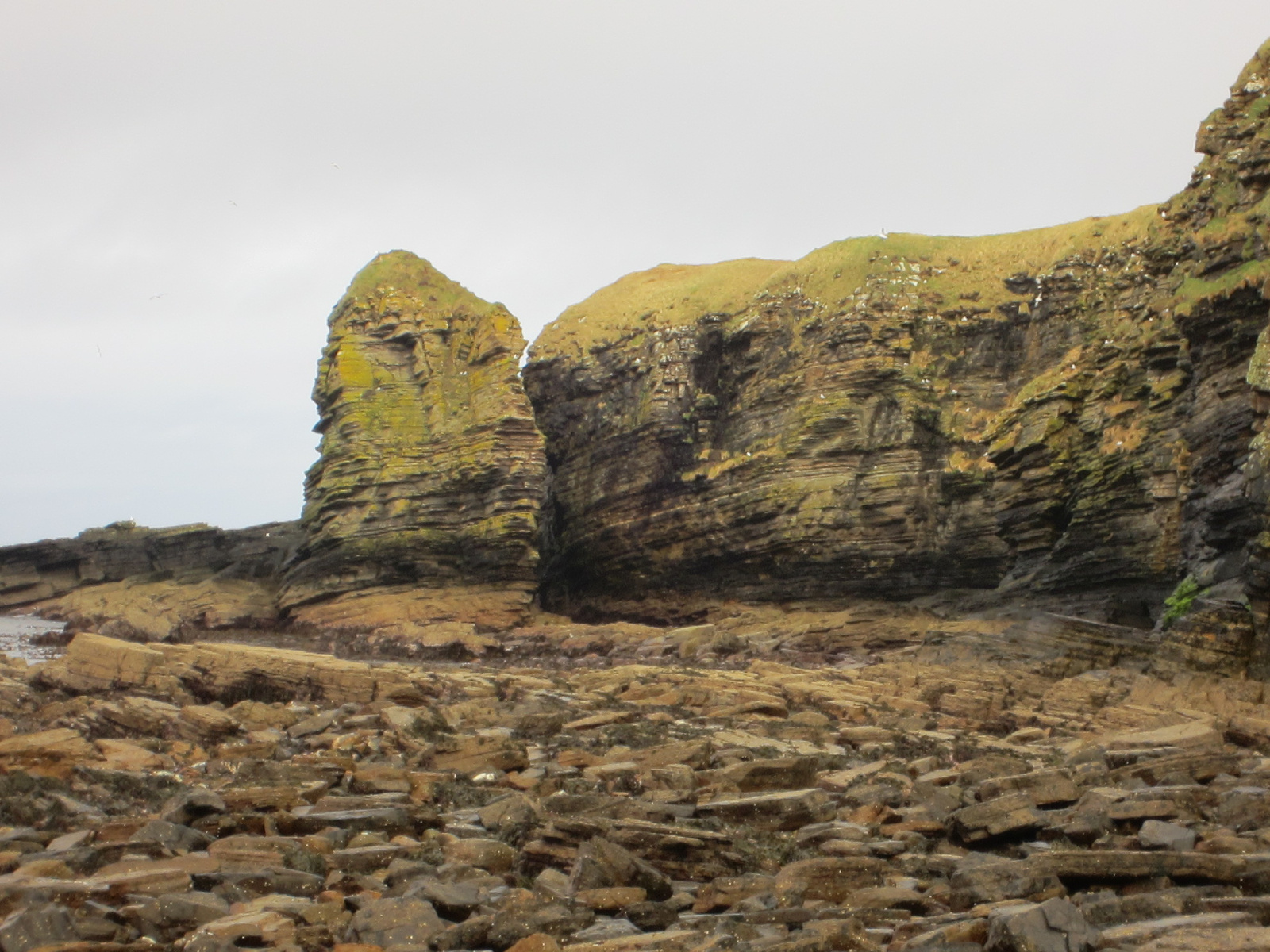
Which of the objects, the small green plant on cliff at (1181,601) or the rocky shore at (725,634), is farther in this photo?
the small green plant on cliff at (1181,601)

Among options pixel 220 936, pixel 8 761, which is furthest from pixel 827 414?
pixel 220 936

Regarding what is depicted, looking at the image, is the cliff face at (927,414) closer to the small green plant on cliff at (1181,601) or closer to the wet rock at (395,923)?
the small green plant on cliff at (1181,601)

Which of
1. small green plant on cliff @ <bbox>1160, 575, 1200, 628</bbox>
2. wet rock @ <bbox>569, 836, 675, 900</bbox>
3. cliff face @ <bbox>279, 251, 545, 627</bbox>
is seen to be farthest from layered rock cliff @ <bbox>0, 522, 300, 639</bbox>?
wet rock @ <bbox>569, 836, 675, 900</bbox>

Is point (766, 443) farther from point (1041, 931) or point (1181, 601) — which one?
point (1041, 931)

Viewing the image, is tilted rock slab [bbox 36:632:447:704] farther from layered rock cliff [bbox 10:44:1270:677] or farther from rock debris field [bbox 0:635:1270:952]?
layered rock cliff [bbox 10:44:1270:677]

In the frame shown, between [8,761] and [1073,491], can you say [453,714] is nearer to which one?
[8,761]

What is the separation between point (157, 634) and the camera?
4856cm

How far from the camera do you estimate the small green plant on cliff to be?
27828 mm

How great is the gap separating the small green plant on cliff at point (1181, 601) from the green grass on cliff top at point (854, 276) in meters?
28.8

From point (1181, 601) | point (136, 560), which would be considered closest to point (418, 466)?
point (136, 560)

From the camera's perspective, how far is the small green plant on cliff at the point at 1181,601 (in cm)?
2783

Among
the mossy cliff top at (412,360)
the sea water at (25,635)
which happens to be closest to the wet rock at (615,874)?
the sea water at (25,635)

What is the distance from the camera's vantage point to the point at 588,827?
941 cm

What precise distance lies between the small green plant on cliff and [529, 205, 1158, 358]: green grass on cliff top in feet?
94.6
